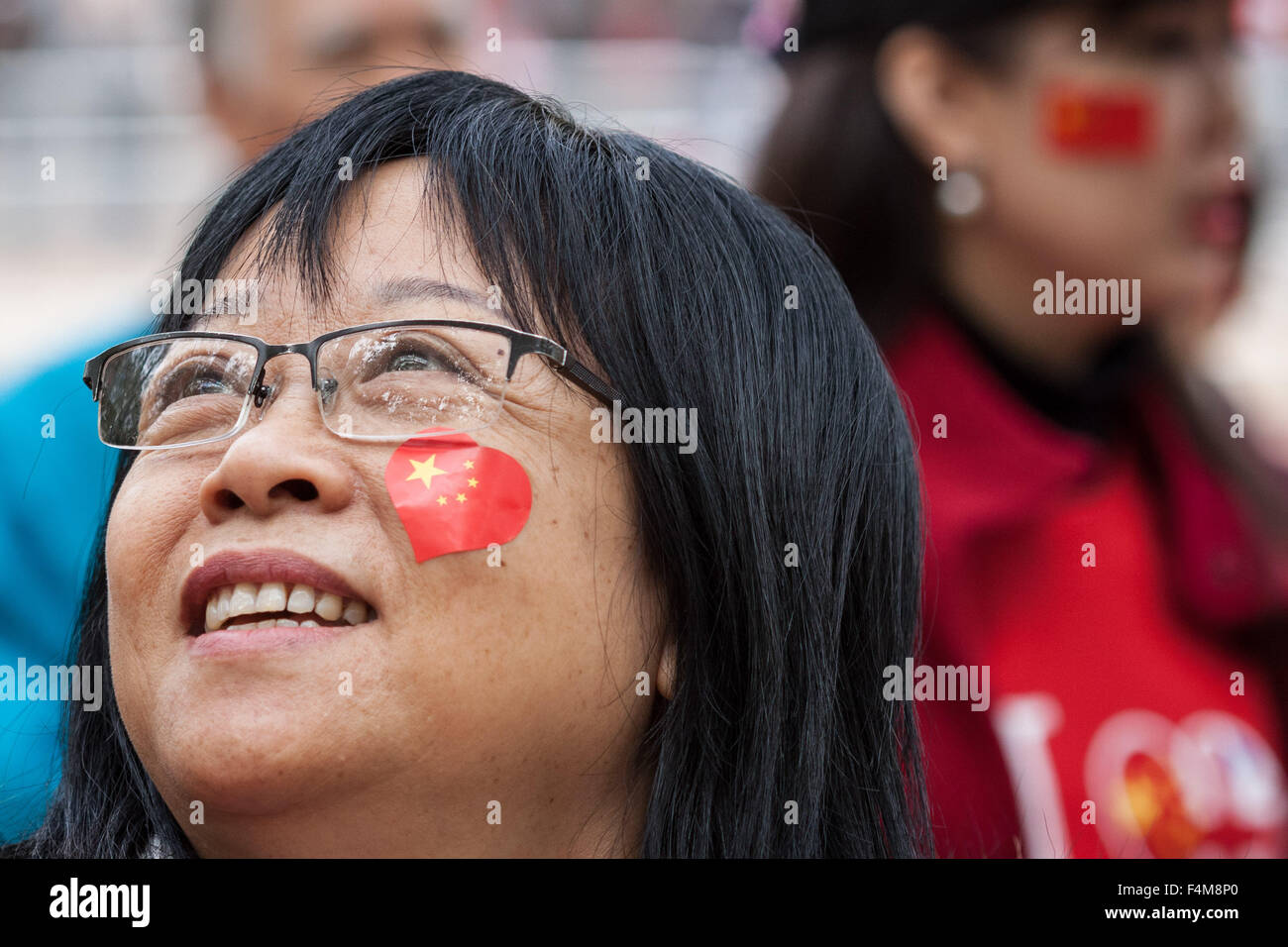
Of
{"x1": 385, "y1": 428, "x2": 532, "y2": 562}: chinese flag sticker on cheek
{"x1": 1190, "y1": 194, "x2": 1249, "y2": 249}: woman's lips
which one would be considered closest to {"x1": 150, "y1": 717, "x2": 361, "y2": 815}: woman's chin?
{"x1": 385, "y1": 428, "x2": 532, "y2": 562}: chinese flag sticker on cheek

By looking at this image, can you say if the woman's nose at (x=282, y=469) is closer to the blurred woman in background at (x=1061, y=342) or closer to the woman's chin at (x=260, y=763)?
the woman's chin at (x=260, y=763)

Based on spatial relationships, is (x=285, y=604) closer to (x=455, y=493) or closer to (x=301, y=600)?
Answer: (x=301, y=600)

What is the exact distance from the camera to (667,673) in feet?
5.37

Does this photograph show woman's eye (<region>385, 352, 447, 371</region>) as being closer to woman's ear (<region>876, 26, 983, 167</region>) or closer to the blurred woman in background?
the blurred woman in background

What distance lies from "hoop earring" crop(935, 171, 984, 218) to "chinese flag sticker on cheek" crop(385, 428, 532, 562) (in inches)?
60.1

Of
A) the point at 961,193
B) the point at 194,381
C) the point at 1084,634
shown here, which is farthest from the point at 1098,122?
the point at 194,381

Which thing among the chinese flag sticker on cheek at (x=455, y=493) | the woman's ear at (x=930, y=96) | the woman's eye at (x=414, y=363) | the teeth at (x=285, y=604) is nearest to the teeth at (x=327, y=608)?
the teeth at (x=285, y=604)

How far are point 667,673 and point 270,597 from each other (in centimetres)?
49

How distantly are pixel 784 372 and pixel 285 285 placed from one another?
0.63m

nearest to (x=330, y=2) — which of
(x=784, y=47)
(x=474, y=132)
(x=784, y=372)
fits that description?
(x=784, y=47)
